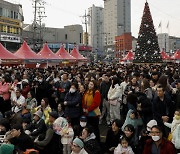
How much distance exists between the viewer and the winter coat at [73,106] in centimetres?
775

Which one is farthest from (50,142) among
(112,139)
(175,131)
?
(175,131)

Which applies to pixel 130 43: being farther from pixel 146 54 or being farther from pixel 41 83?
pixel 41 83

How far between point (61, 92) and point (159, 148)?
585cm

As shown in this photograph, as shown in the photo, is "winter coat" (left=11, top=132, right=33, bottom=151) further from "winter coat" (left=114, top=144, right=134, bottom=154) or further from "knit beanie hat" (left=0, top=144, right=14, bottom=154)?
"winter coat" (left=114, top=144, right=134, bottom=154)

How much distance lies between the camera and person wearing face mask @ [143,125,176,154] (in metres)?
4.64

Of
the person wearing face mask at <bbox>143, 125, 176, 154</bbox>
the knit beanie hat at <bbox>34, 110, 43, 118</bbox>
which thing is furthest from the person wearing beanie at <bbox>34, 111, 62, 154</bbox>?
the person wearing face mask at <bbox>143, 125, 176, 154</bbox>

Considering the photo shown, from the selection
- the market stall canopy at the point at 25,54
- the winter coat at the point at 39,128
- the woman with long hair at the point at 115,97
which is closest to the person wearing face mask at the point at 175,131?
the winter coat at the point at 39,128

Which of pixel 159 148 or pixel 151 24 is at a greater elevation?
pixel 151 24

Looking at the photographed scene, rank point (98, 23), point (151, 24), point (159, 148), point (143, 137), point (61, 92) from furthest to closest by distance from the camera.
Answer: point (98, 23) → point (151, 24) → point (61, 92) → point (143, 137) → point (159, 148)

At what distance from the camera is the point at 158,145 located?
4.73 meters

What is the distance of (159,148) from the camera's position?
4.69m

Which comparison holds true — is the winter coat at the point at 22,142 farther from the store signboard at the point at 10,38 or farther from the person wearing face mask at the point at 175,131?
the store signboard at the point at 10,38

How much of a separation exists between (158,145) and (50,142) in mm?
2465

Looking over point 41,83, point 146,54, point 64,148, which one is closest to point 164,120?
point 64,148
